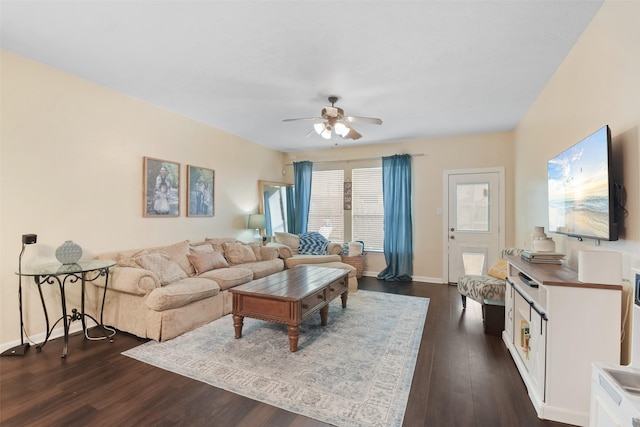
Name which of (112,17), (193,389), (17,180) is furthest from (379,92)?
(17,180)

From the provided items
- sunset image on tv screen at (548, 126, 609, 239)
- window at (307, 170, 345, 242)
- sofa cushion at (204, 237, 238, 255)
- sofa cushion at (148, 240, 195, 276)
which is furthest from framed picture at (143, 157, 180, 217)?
sunset image on tv screen at (548, 126, 609, 239)

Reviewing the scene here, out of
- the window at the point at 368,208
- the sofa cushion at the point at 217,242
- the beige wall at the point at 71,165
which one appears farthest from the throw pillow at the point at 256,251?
the window at the point at 368,208

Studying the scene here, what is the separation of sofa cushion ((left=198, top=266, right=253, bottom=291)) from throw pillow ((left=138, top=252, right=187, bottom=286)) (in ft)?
1.01

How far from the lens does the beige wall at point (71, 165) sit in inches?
100

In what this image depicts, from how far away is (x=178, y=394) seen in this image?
1.98 meters

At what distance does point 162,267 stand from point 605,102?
4077 millimetres

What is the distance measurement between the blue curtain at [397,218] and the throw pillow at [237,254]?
2476 mm

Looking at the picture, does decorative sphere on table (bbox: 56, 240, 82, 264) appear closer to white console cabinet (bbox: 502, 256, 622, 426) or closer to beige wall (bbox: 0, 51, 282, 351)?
beige wall (bbox: 0, 51, 282, 351)

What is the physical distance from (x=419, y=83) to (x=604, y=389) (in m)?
2.78

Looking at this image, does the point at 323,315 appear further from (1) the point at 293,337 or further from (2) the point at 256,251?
(2) the point at 256,251

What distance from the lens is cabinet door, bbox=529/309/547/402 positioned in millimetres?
1793

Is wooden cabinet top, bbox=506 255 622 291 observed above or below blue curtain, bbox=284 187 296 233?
below

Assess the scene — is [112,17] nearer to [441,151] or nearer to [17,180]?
[17,180]

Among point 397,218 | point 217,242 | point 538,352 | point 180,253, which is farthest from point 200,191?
point 538,352
